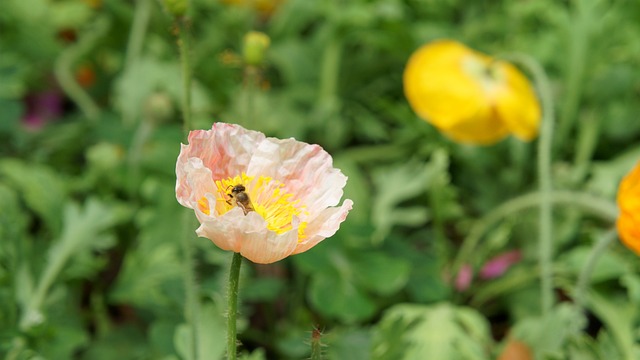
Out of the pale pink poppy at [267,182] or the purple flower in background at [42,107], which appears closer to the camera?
the pale pink poppy at [267,182]

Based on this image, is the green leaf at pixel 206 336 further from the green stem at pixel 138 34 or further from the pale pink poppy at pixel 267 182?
the green stem at pixel 138 34

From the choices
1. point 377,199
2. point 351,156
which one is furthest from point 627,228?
point 351,156

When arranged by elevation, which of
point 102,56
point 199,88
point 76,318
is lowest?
point 76,318

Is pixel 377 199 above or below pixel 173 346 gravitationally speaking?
above

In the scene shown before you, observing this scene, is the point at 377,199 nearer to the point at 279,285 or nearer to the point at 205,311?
the point at 279,285

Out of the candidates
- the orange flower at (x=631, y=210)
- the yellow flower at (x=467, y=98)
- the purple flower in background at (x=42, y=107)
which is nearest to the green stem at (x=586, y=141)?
the yellow flower at (x=467, y=98)

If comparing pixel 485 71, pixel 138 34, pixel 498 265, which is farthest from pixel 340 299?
pixel 138 34
